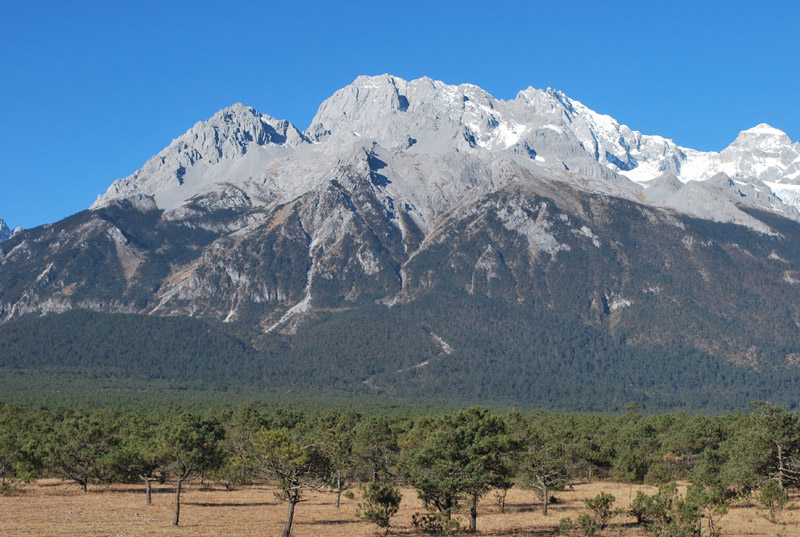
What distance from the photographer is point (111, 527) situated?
6988cm

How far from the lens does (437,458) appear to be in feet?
222

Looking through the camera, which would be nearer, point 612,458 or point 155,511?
point 155,511

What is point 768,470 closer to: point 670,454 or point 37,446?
point 670,454

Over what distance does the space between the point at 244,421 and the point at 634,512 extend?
71.6 m

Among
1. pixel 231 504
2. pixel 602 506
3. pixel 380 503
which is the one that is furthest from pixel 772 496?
pixel 231 504

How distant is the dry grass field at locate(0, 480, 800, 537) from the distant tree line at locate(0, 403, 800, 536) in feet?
7.07

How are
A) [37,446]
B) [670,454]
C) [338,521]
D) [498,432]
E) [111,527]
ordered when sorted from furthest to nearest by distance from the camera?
[670,454] → [37,446] → [338,521] → [498,432] → [111,527]

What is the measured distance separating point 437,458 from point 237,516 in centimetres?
2550

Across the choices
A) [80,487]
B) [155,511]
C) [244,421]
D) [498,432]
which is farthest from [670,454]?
[80,487]

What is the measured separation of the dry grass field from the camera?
229 ft

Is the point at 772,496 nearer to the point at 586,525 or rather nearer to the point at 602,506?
the point at 602,506

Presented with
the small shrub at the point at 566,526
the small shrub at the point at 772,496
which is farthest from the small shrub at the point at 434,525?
the small shrub at the point at 772,496

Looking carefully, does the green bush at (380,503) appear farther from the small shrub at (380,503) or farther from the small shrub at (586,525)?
the small shrub at (586,525)

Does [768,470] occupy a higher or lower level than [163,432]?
lower
